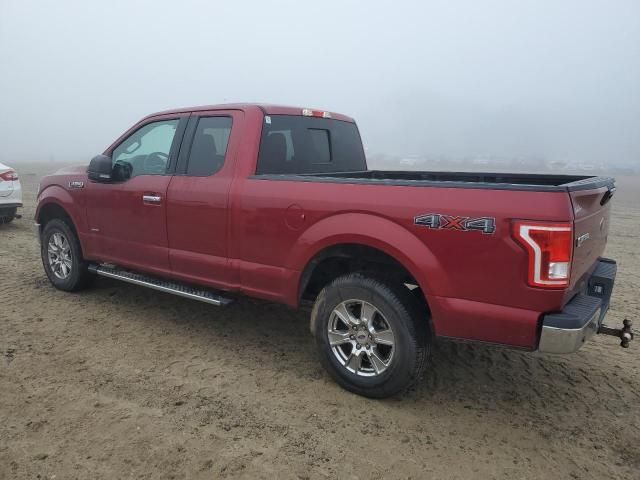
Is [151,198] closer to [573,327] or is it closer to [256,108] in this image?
[256,108]

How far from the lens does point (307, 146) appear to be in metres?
4.41

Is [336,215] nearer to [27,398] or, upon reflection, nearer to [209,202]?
[209,202]

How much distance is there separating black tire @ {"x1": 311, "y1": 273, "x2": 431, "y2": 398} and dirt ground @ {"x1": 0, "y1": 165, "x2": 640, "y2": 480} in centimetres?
14

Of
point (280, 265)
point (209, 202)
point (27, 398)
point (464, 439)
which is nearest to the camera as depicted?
point (464, 439)

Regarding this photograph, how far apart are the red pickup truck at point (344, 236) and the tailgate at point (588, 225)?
0.02 m

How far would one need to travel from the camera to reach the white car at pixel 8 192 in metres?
9.18

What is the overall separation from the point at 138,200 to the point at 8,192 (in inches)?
248

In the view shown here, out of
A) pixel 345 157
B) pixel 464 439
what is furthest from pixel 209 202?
pixel 464 439

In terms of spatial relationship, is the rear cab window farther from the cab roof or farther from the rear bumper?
the rear bumper

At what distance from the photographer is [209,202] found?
13.1ft

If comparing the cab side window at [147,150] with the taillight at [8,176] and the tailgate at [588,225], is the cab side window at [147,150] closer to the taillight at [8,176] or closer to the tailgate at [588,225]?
the tailgate at [588,225]

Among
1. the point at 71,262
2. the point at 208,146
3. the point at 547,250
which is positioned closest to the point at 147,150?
the point at 208,146

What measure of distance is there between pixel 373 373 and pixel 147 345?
77.1 inches

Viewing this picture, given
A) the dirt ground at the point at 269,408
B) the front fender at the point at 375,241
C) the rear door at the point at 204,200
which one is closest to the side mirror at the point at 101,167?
the rear door at the point at 204,200
